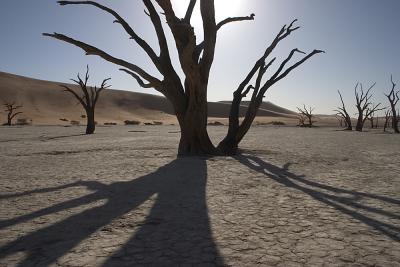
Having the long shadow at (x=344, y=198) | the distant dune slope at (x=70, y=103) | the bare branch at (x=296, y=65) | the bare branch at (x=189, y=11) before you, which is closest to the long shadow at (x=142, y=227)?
the long shadow at (x=344, y=198)

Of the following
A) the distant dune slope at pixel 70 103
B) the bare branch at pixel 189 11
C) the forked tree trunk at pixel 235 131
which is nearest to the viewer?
the bare branch at pixel 189 11

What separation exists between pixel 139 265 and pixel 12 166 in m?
6.25

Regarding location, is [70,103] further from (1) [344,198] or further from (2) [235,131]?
(1) [344,198]

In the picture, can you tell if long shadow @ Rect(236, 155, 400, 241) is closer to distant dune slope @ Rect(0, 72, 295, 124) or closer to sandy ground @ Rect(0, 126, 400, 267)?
sandy ground @ Rect(0, 126, 400, 267)

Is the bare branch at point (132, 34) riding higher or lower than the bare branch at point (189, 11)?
lower

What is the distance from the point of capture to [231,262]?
9.71 feet

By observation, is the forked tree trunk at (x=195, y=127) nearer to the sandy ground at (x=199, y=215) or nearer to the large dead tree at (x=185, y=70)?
the large dead tree at (x=185, y=70)

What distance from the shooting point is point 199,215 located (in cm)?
430

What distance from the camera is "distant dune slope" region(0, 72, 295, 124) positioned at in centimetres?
6267

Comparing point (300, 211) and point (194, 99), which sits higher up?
point (194, 99)

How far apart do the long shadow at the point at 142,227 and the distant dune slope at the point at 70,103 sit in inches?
2073

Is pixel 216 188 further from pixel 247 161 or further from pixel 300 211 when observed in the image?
pixel 247 161

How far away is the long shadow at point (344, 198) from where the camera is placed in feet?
12.8

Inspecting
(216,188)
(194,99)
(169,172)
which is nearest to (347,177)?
(216,188)
